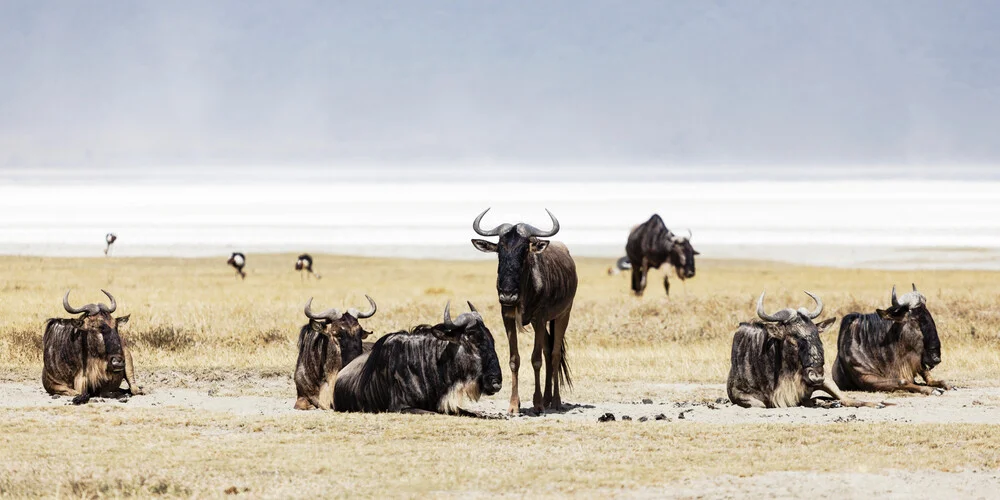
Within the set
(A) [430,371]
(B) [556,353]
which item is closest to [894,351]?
(B) [556,353]

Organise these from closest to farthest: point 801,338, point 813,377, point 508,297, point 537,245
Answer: point 508,297 → point 537,245 → point 813,377 → point 801,338

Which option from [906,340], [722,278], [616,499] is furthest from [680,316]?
[722,278]

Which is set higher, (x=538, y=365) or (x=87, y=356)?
(x=538, y=365)

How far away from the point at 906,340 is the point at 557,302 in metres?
5.05

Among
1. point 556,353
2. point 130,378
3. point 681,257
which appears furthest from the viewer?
point 681,257

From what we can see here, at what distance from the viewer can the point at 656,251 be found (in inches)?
1479

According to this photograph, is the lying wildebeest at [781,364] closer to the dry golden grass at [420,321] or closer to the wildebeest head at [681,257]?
the dry golden grass at [420,321]

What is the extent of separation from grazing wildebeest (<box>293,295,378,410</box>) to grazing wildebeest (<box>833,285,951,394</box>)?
6.37 m

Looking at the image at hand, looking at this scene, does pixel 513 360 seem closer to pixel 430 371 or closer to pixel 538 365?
pixel 538 365

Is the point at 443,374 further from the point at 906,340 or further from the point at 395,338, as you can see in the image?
the point at 906,340

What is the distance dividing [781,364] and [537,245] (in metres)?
3.28

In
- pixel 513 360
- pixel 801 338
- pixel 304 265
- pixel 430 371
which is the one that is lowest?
pixel 430 371

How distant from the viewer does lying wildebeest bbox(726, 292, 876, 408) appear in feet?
50.0

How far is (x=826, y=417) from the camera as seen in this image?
14.3m
